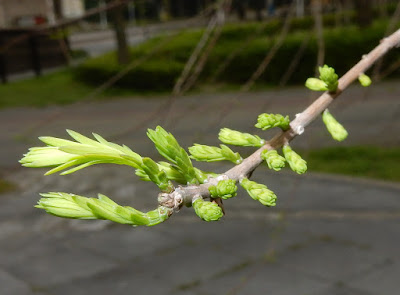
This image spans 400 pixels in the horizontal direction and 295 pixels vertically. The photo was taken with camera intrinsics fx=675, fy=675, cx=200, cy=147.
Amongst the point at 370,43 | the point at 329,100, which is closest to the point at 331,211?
the point at 329,100

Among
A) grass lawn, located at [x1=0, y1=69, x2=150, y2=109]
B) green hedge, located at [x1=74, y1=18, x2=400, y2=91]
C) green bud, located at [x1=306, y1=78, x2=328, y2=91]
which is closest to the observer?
green bud, located at [x1=306, y1=78, x2=328, y2=91]

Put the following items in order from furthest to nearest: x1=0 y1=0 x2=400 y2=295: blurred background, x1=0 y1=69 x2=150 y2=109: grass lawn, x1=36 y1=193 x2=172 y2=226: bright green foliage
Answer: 1. x1=0 y1=69 x2=150 y2=109: grass lawn
2. x1=0 y1=0 x2=400 y2=295: blurred background
3. x1=36 y1=193 x2=172 y2=226: bright green foliage

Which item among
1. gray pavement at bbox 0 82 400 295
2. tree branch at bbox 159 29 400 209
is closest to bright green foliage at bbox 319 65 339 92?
tree branch at bbox 159 29 400 209

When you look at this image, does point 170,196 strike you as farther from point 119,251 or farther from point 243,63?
point 243,63

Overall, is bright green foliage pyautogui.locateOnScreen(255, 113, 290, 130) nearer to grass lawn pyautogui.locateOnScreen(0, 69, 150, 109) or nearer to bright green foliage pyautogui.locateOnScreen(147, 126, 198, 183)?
bright green foliage pyautogui.locateOnScreen(147, 126, 198, 183)

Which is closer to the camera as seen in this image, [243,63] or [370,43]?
[370,43]

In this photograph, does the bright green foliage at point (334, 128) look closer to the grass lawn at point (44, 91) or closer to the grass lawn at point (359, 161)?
the grass lawn at point (359, 161)

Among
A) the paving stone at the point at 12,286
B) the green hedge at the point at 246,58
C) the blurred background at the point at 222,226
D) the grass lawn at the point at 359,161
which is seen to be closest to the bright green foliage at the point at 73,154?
the blurred background at the point at 222,226
